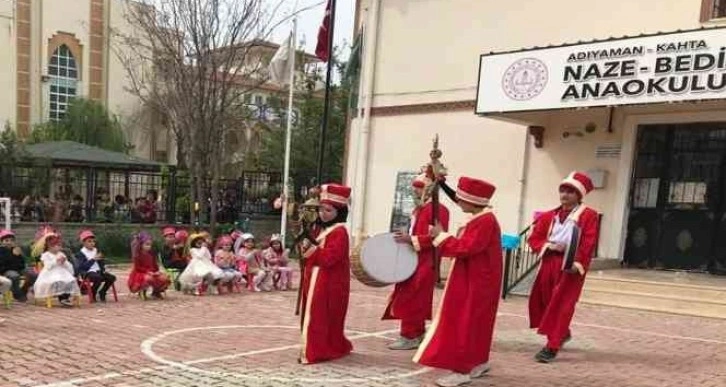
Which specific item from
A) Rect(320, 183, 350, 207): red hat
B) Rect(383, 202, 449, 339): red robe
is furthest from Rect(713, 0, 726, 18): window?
Rect(320, 183, 350, 207): red hat

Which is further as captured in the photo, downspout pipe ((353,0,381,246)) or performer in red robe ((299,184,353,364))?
downspout pipe ((353,0,381,246))

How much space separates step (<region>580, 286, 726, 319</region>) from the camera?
1034 cm

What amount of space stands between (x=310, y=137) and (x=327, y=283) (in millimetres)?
23112

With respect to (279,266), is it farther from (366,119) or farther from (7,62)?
(7,62)

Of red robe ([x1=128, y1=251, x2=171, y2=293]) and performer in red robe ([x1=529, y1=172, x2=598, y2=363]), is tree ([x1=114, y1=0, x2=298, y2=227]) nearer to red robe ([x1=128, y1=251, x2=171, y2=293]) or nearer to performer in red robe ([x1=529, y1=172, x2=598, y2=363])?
red robe ([x1=128, y1=251, x2=171, y2=293])

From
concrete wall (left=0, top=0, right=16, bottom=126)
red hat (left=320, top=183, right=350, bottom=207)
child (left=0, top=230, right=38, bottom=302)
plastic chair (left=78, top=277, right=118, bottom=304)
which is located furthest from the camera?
concrete wall (left=0, top=0, right=16, bottom=126)

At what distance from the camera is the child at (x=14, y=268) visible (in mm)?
9398

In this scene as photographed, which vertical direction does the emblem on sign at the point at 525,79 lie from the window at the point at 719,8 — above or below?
below

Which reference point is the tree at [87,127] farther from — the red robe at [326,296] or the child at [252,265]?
the red robe at [326,296]

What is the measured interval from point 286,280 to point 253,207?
34.6 feet

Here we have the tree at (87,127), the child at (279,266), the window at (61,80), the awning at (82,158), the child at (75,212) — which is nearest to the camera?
the child at (279,266)

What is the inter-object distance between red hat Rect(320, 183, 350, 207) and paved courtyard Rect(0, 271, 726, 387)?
146 cm

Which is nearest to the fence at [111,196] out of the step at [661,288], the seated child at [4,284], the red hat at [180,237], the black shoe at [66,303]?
the red hat at [180,237]

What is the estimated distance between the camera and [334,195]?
672 centimetres
